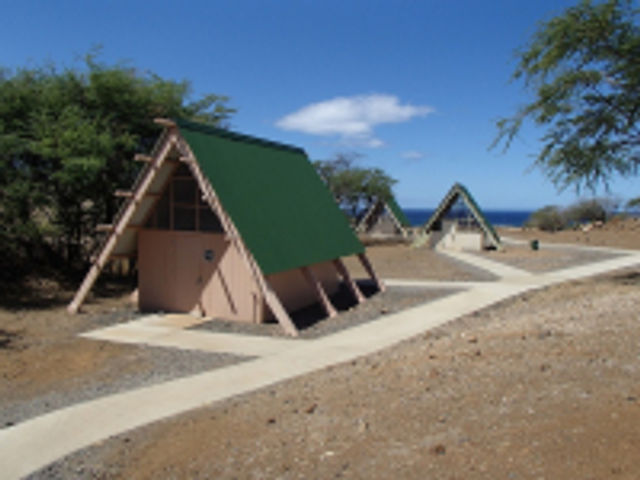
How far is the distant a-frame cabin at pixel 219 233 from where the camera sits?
1254 cm

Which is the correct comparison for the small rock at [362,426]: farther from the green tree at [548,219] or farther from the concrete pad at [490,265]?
the green tree at [548,219]

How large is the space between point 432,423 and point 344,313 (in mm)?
8698

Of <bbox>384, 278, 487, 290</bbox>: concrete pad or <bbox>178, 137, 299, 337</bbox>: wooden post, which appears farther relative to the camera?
<bbox>384, 278, 487, 290</bbox>: concrete pad

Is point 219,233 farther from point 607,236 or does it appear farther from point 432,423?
point 607,236

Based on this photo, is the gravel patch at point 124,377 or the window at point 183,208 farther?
the window at point 183,208

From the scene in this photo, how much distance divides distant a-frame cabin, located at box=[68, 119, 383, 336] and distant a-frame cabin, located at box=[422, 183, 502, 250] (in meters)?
16.0

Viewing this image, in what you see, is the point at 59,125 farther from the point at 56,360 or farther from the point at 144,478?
the point at 144,478

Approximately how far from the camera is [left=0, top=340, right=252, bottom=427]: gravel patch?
774cm

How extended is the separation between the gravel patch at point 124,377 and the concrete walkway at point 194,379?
0.38 m

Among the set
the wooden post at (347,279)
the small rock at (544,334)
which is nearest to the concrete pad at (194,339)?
the wooden post at (347,279)

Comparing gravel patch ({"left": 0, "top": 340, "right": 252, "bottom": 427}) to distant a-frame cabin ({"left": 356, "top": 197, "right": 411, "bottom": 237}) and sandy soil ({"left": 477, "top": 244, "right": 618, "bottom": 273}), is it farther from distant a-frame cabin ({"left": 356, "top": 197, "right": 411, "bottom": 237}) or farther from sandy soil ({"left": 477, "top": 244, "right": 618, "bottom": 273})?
distant a-frame cabin ({"left": 356, "top": 197, "right": 411, "bottom": 237})

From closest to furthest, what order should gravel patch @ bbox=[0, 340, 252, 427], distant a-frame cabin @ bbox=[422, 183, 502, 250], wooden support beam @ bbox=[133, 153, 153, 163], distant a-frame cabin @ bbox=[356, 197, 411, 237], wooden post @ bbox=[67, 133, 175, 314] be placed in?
gravel patch @ bbox=[0, 340, 252, 427] < wooden support beam @ bbox=[133, 153, 153, 163] < wooden post @ bbox=[67, 133, 175, 314] < distant a-frame cabin @ bbox=[422, 183, 502, 250] < distant a-frame cabin @ bbox=[356, 197, 411, 237]

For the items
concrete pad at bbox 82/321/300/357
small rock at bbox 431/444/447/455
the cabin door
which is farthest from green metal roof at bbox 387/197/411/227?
small rock at bbox 431/444/447/455

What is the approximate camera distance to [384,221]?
3869 cm
